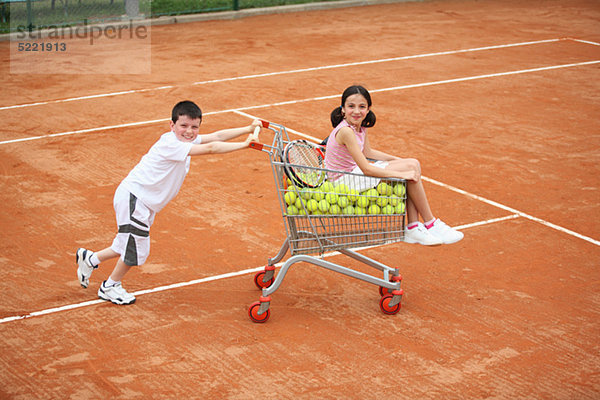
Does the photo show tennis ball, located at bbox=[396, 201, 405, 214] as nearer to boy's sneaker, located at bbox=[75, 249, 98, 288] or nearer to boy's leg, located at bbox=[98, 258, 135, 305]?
boy's leg, located at bbox=[98, 258, 135, 305]

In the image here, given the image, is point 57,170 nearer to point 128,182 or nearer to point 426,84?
point 128,182

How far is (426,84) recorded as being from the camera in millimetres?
13047

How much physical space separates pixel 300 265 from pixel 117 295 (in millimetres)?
1610

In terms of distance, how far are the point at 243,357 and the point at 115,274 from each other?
135 centimetres

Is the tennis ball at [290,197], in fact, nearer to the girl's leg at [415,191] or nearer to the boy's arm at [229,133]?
the boy's arm at [229,133]

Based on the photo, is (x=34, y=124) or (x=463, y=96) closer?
(x=34, y=124)

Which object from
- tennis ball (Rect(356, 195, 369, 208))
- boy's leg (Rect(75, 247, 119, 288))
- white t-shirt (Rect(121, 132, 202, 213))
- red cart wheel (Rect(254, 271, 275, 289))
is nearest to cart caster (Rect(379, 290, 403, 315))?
tennis ball (Rect(356, 195, 369, 208))

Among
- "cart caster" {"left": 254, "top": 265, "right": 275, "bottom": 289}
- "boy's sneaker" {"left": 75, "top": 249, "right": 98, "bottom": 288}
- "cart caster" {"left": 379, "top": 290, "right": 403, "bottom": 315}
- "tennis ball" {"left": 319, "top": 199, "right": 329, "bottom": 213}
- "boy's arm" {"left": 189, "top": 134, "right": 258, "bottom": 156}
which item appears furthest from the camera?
"cart caster" {"left": 254, "top": 265, "right": 275, "bottom": 289}

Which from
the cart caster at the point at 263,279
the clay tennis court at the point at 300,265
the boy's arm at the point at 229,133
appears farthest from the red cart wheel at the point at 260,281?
the boy's arm at the point at 229,133

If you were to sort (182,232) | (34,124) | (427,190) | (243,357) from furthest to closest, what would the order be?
(34,124), (427,190), (182,232), (243,357)

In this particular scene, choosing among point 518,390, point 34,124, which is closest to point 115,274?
point 518,390

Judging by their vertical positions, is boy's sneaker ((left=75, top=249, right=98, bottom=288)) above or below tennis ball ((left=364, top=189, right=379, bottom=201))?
below

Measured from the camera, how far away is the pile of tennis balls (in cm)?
550

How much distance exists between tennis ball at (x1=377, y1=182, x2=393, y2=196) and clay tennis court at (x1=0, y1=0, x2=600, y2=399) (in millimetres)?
935
